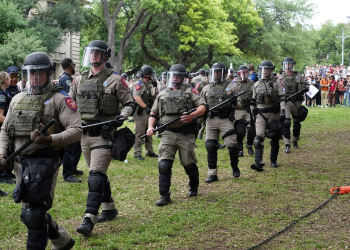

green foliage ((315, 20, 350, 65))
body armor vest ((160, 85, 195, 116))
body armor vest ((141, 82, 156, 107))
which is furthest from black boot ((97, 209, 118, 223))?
green foliage ((315, 20, 350, 65))

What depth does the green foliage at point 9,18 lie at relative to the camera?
26.3 meters

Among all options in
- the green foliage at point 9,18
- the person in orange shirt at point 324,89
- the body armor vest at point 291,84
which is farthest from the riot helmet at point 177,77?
the person in orange shirt at point 324,89

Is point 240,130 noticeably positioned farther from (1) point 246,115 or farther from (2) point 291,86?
(2) point 291,86

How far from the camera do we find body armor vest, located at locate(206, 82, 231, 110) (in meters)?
8.45

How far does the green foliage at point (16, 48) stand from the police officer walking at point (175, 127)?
20.3m

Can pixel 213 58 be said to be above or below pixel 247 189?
above

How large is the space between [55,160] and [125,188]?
11.8 ft

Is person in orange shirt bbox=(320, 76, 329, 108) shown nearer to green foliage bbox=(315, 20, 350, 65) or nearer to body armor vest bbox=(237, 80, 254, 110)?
body armor vest bbox=(237, 80, 254, 110)

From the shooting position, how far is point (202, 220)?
5.88 metres

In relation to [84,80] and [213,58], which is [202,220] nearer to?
[84,80]

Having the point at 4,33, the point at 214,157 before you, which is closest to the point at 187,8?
the point at 4,33

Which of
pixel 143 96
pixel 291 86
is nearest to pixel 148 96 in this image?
pixel 143 96

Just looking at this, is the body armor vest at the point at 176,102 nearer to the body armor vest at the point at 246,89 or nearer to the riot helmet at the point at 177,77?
the riot helmet at the point at 177,77

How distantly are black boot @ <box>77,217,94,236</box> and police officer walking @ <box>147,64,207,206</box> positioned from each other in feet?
5.23
